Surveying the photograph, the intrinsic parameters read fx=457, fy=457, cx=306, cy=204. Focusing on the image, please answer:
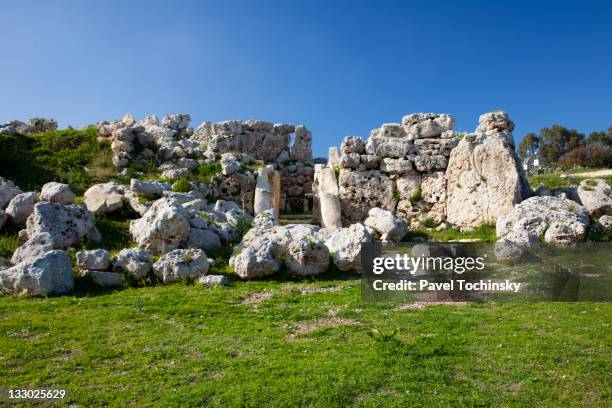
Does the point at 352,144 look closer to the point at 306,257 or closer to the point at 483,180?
the point at 483,180

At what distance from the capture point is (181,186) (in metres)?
21.2

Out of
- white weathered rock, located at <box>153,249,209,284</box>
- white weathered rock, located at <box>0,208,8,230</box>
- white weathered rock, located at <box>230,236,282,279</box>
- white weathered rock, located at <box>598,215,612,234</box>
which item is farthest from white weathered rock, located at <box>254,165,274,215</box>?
white weathered rock, located at <box>598,215,612,234</box>

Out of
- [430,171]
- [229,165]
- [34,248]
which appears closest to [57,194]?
[34,248]

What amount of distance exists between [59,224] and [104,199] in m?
4.50

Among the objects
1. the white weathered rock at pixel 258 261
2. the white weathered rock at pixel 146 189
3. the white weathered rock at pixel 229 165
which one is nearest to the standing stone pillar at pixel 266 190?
the white weathered rock at pixel 229 165

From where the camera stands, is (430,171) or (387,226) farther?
(430,171)

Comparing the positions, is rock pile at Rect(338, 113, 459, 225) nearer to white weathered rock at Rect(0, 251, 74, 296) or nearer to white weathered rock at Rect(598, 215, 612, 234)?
white weathered rock at Rect(598, 215, 612, 234)

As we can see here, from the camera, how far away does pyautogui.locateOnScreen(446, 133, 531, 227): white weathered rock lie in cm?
1734

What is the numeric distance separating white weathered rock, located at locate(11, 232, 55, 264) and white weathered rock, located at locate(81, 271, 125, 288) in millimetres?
1428

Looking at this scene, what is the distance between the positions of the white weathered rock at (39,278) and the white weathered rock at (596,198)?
16952 millimetres

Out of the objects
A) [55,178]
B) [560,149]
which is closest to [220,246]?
[55,178]

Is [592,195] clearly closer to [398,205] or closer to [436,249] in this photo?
[398,205]

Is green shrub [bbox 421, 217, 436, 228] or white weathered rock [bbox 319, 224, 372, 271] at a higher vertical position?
green shrub [bbox 421, 217, 436, 228]

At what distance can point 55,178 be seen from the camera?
72.7 ft
